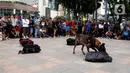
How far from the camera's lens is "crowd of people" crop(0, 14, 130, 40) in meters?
16.3

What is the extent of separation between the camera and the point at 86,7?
3294 cm

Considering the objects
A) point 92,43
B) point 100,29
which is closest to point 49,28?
point 100,29

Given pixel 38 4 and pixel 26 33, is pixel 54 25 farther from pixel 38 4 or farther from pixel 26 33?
pixel 38 4

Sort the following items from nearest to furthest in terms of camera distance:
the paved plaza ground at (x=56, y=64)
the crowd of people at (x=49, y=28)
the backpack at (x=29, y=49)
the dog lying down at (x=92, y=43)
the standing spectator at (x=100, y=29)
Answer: the paved plaza ground at (x=56, y=64) < the dog lying down at (x=92, y=43) < the backpack at (x=29, y=49) < the crowd of people at (x=49, y=28) < the standing spectator at (x=100, y=29)

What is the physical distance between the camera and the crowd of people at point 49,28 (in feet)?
53.5

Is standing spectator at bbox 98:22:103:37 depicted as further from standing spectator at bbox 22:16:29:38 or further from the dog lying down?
the dog lying down

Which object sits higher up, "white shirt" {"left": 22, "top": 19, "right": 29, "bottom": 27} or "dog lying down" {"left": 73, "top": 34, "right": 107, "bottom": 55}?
"white shirt" {"left": 22, "top": 19, "right": 29, "bottom": 27}

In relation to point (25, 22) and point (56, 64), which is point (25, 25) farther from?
point (56, 64)

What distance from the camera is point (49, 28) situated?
17891 mm

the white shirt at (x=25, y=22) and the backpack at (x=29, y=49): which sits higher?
the white shirt at (x=25, y=22)

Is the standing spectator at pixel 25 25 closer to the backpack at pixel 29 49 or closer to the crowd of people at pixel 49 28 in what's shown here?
the crowd of people at pixel 49 28

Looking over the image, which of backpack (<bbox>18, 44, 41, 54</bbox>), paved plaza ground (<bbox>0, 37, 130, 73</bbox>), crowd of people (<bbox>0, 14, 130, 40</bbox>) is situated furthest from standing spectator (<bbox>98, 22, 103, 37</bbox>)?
backpack (<bbox>18, 44, 41, 54</bbox>)

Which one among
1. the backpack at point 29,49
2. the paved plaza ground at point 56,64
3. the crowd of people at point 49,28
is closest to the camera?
the paved plaza ground at point 56,64

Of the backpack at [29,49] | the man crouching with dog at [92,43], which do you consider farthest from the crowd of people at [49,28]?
the man crouching with dog at [92,43]
